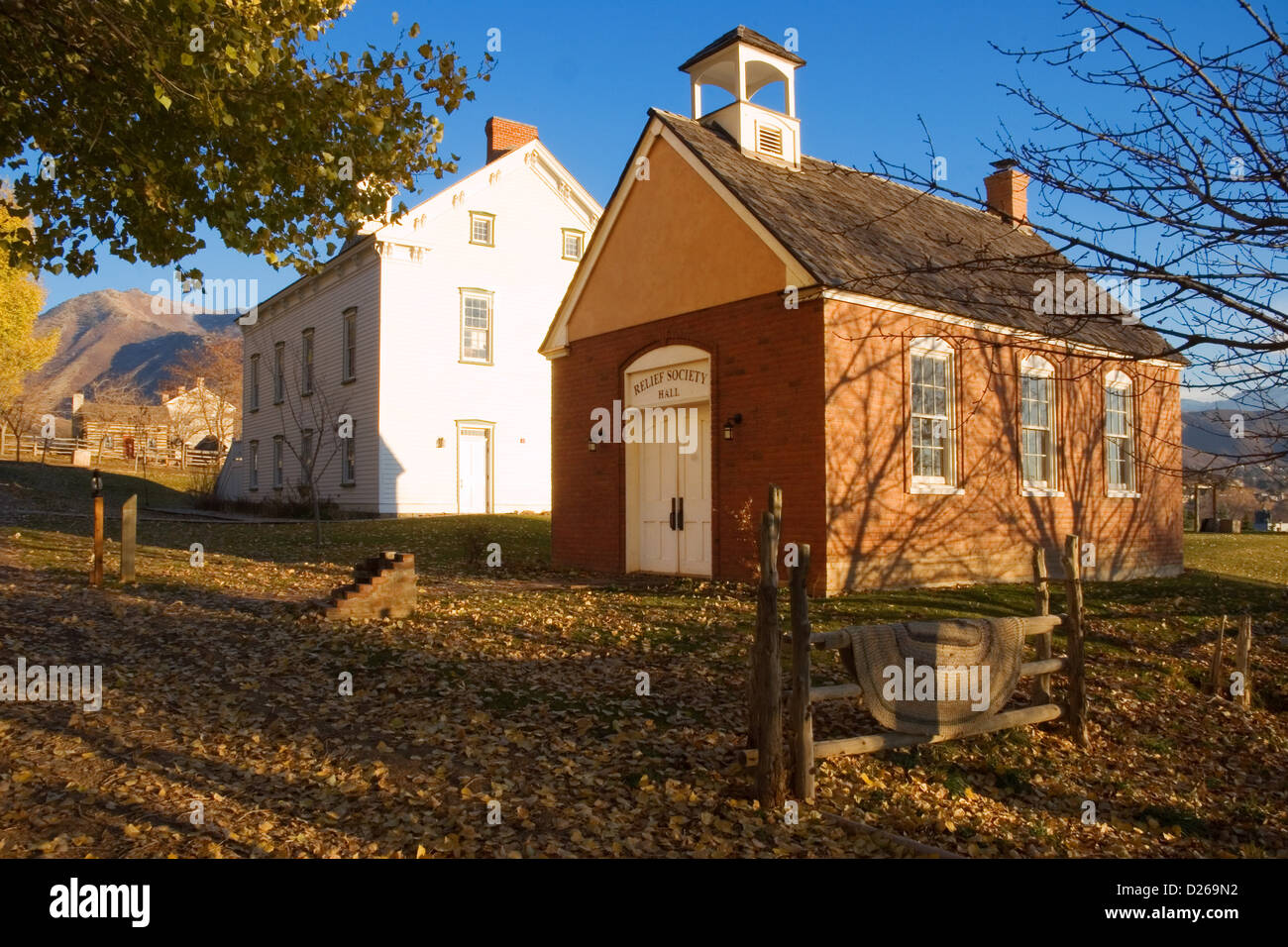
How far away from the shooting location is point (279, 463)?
3288 cm

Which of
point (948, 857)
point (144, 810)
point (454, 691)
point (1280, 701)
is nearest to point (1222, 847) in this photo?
point (948, 857)

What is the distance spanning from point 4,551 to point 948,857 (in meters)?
15.8

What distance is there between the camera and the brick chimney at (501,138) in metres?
28.8

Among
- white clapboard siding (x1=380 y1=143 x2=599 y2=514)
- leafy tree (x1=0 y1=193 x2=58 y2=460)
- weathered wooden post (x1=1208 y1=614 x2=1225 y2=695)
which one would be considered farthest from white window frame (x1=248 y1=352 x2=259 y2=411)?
weathered wooden post (x1=1208 y1=614 x2=1225 y2=695)

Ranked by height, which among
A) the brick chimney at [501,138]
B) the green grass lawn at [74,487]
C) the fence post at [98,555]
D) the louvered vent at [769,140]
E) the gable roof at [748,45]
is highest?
the brick chimney at [501,138]

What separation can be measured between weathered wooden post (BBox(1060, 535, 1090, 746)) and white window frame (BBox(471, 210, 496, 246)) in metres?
22.6

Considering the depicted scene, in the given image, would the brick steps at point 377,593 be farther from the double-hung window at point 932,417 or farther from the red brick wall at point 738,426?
the double-hung window at point 932,417

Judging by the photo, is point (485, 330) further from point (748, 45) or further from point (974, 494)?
point (974, 494)

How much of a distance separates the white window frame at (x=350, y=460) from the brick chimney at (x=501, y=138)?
9.26 meters

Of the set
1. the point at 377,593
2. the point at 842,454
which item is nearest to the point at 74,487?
the point at 377,593

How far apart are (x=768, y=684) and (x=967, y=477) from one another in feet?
31.5

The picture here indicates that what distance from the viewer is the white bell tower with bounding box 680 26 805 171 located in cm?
1584

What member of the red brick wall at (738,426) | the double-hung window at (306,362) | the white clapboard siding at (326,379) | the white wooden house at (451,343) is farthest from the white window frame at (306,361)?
the red brick wall at (738,426)
